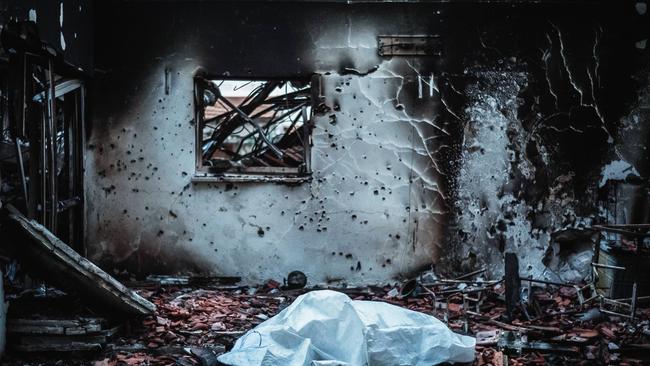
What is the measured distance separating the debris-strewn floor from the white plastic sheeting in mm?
423

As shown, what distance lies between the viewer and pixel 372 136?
7.38 m

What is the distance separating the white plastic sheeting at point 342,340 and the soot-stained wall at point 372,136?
2.48 m

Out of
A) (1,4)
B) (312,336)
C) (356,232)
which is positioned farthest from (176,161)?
(312,336)

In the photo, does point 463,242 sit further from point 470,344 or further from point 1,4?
point 1,4

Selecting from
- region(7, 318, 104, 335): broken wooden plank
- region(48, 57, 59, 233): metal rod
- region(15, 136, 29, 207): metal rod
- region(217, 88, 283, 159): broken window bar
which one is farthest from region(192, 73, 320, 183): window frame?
region(7, 318, 104, 335): broken wooden plank

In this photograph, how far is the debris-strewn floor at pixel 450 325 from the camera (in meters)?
5.20

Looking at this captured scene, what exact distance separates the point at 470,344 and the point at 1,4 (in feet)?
15.6

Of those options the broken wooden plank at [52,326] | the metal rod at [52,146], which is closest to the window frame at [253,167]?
the metal rod at [52,146]

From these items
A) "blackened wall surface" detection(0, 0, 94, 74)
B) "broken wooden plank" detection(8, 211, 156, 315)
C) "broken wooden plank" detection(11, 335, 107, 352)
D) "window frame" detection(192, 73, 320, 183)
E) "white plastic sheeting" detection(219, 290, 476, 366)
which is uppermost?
"blackened wall surface" detection(0, 0, 94, 74)

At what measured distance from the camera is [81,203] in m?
7.28

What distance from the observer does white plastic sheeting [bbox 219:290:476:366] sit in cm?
465

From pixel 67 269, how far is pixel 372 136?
149 inches

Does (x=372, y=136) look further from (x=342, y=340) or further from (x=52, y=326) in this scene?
(x=52, y=326)

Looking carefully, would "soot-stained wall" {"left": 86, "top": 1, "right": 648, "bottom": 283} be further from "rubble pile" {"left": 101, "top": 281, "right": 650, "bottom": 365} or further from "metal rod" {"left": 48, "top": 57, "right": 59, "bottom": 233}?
"metal rod" {"left": 48, "top": 57, "right": 59, "bottom": 233}
